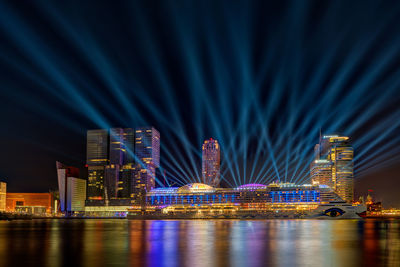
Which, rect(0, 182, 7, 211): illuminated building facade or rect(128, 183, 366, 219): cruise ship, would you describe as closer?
rect(128, 183, 366, 219): cruise ship

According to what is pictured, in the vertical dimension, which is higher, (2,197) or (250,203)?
(250,203)

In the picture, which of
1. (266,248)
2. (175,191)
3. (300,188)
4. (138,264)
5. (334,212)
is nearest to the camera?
(138,264)

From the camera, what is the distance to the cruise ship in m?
116

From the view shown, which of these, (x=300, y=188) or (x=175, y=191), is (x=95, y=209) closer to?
(x=175, y=191)

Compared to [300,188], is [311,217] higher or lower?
lower

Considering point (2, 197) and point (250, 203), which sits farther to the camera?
point (2, 197)

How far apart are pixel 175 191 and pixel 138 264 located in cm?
12195

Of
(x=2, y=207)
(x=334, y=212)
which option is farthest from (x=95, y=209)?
(x=334, y=212)

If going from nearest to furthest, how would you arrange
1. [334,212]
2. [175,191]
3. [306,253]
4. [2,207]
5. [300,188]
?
[306,253]
[334,212]
[300,188]
[175,191]
[2,207]

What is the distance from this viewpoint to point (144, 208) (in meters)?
146

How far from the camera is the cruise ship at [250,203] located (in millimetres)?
115750

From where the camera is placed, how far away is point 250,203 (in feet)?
423

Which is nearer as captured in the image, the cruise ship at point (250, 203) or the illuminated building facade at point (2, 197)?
the cruise ship at point (250, 203)

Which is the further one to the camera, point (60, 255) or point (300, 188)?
point (300, 188)
